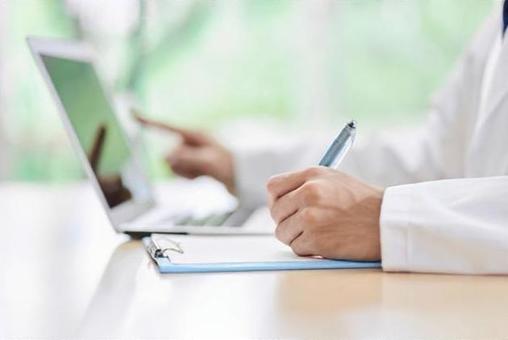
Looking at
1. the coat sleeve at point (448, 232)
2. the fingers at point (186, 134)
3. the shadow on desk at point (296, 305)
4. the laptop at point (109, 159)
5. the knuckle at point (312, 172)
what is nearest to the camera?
the shadow on desk at point (296, 305)

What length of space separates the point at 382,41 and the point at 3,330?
8.93 feet

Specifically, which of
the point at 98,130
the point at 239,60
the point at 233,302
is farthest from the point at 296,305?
the point at 239,60

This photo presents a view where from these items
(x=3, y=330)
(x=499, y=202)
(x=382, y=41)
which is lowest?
(x=382, y=41)

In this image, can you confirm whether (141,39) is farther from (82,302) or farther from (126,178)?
(82,302)

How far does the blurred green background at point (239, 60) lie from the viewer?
3271mm

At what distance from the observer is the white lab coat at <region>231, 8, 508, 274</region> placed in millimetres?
949

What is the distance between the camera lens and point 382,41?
336cm

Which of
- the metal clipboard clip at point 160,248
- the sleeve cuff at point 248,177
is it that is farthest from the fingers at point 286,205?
the sleeve cuff at point 248,177

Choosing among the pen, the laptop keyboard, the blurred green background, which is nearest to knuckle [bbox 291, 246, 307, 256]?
the pen

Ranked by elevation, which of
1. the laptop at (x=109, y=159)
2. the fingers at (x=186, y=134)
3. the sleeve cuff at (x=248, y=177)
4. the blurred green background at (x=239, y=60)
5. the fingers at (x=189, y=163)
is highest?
the laptop at (x=109, y=159)

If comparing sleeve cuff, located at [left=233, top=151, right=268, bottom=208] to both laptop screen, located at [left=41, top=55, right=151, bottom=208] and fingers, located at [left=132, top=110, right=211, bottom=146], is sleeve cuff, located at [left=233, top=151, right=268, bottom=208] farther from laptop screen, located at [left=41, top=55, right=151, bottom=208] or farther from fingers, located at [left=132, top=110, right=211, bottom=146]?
laptop screen, located at [left=41, top=55, right=151, bottom=208]

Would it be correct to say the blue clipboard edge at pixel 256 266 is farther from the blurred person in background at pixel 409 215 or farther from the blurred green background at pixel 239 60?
the blurred green background at pixel 239 60

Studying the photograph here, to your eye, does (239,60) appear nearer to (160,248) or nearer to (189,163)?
(189,163)

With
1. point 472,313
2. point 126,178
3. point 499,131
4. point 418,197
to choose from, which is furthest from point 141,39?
point 472,313
